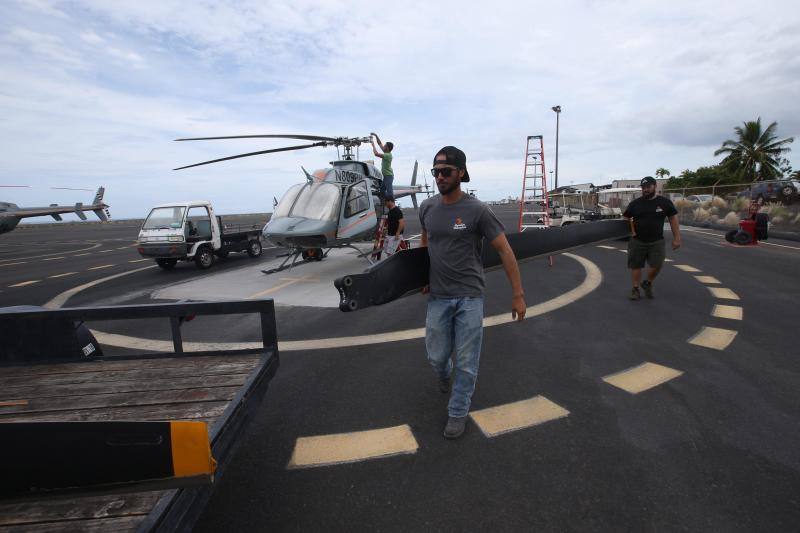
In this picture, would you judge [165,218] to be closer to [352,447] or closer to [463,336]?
[352,447]

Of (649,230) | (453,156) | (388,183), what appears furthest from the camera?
(388,183)

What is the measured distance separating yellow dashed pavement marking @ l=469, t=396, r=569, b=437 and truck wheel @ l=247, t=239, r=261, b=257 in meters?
11.8

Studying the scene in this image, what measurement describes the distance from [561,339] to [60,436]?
15.7 feet


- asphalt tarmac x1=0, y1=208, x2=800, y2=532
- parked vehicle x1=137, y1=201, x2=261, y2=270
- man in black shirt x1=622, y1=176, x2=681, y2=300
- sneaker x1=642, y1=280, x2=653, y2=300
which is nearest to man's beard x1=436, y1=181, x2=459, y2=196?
asphalt tarmac x1=0, y1=208, x2=800, y2=532

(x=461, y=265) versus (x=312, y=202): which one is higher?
(x=312, y=202)

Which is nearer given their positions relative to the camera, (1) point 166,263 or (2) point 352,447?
(2) point 352,447

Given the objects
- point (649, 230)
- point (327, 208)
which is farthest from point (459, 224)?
point (327, 208)

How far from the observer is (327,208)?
348 inches

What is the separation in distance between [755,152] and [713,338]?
57210mm

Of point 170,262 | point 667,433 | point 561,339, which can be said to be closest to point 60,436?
point 667,433

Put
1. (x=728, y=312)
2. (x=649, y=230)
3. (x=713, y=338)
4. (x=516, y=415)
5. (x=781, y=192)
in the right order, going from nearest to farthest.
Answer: (x=516, y=415) → (x=713, y=338) → (x=728, y=312) → (x=649, y=230) → (x=781, y=192)

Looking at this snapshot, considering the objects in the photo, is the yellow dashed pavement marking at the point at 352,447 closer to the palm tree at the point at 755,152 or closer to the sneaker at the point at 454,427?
the sneaker at the point at 454,427

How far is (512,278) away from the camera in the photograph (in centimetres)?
290

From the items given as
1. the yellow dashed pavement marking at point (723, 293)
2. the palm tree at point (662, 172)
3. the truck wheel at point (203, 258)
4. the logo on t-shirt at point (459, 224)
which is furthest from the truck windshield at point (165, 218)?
the palm tree at point (662, 172)
